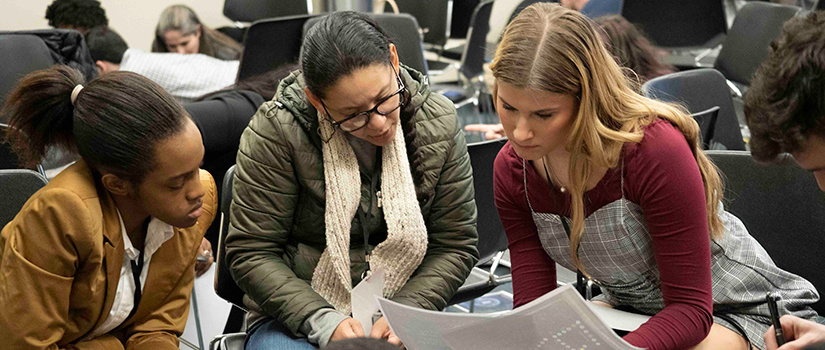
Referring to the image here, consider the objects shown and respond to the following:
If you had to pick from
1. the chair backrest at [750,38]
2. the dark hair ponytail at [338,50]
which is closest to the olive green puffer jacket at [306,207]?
the dark hair ponytail at [338,50]

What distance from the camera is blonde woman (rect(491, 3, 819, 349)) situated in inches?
50.2

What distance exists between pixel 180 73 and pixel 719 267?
2.46 metres

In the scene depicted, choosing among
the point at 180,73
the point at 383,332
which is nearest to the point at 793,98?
the point at 383,332

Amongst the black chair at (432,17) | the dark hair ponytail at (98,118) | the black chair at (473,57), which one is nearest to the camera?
the dark hair ponytail at (98,118)

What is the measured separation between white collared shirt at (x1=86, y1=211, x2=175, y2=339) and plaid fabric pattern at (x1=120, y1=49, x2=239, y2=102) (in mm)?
1719

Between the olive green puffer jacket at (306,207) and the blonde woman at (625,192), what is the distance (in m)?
0.24

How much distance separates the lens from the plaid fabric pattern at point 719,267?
54.4 inches

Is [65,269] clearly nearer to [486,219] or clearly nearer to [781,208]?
[486,219]

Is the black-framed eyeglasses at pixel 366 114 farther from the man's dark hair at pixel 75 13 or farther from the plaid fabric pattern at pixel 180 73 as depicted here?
the man's dark hair at pixel 75 13

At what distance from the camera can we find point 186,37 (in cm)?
395

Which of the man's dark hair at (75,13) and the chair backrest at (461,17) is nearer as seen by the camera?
the man's dark hair at (75,13)

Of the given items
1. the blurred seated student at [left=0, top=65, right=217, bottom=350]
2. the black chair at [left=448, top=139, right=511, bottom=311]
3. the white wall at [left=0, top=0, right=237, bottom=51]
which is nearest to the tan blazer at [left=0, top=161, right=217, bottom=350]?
the blurred seated student at [left=0, top=65, right=217, bottom=350]

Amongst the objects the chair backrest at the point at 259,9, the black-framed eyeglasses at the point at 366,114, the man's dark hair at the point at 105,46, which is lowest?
the chair backrest at the point at 259,9

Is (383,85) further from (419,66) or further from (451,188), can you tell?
(419,66)
